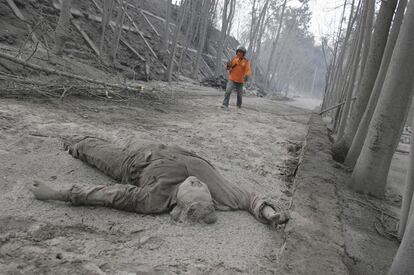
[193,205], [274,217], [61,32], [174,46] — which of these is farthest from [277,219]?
[174,46]

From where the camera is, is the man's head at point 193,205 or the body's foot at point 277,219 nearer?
the man's head at point 193,205

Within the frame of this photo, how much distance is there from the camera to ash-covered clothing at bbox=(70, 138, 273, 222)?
2.52m

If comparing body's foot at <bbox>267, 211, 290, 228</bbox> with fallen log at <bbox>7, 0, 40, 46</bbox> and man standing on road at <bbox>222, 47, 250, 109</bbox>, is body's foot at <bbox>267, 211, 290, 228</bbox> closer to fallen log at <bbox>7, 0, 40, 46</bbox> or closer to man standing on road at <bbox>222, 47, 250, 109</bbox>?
man standing on road at <bbox>222, 47, 250, 109</bbox>

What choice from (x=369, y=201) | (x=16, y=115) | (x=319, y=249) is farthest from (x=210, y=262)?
(x=16, y=115)

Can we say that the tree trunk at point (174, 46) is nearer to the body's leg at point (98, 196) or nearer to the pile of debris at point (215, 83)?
the pile of debris at point (215, 83)

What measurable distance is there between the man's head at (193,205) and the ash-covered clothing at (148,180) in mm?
97

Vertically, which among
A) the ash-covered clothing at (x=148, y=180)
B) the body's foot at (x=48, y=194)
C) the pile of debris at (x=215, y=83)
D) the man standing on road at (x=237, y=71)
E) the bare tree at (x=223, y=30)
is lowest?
the body's foot at (x=48, y=194)

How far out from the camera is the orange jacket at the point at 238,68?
9234mm

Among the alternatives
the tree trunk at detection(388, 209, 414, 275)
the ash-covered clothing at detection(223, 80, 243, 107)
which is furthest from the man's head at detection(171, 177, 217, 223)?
the ash-covered clothing at detection(223, 80, 243, 107)

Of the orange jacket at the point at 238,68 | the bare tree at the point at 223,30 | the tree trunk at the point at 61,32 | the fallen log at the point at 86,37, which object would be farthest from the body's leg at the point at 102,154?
the bare tree at the point at 223,30

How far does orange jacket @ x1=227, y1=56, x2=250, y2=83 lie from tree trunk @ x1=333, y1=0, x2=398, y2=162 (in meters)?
4.23

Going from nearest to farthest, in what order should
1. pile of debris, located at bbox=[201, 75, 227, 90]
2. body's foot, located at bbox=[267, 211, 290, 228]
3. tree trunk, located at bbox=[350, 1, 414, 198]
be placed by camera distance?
body's foot, located at bbox=[267, 211, 290, 228] → tree trunk, located at bbox=[350, 1, 414, 198] → pile of debris, located at bbox=[201, 75, 227, 90]

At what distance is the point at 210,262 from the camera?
2.12 metres

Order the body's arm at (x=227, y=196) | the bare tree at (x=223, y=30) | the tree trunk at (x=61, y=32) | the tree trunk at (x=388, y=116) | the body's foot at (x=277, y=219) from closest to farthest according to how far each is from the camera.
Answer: the body's foot at (x=277, y=219) → the body's arm at (x=227, y=196) → the tree trunk at (x=388, y=116) → the tree trunk at (x=61, y=32) → the bare tree at (x=223, y=30)
